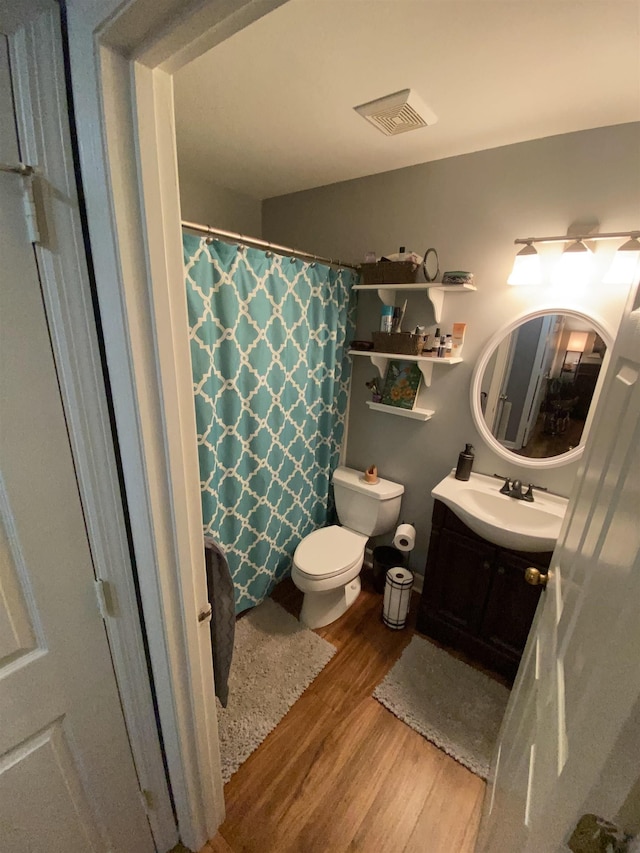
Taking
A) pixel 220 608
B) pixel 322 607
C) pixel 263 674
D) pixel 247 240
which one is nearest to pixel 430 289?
pixel 247 240

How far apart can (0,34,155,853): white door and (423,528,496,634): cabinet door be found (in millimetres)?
1362

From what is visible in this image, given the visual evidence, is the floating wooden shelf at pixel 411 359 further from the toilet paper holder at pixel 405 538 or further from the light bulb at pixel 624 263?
the toilet paper holder at pixel 405 538

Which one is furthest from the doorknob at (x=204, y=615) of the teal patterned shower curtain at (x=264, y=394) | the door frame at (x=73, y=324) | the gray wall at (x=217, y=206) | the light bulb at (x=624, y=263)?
the gray wall at (x=217, y=206)

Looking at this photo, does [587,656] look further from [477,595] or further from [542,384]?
[542,384]

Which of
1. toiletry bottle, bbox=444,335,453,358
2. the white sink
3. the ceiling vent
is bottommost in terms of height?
the white sink

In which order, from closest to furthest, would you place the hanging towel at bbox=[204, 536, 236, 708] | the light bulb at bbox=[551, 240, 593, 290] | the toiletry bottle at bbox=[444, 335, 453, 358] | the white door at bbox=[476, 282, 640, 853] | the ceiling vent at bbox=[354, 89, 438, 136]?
the white door at bbox=[476, 282, 640, 853] → the hanging towel at bbox=[204, 536, 236, 708] → the ceiling vent at bbox=[354, 89, 438, 136] → the light bulb at bbox=[551, 240, 593, 290] → the toiletry bottle at bbox=[444, 335, 453, 358]

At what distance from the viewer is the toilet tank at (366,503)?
Result: 78.5 inches

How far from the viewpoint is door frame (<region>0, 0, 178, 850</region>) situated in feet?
1.64

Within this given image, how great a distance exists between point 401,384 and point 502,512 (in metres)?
0.84

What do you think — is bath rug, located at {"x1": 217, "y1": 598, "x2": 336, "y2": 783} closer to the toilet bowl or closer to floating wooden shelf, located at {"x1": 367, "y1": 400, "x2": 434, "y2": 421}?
the toilet bowl

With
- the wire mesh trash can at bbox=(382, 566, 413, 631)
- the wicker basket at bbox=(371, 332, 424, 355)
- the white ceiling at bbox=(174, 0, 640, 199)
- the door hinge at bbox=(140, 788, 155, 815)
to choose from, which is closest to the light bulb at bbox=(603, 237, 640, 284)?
the white ceiling at bbox=(174, 0, 640, 199)

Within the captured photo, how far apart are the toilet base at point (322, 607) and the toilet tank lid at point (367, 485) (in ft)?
1.78

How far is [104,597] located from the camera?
0.75 metres

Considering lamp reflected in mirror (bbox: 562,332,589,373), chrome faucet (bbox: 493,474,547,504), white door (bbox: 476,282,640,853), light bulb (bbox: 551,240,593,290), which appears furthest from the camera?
chrome faucet (bbox: 493,474,547,504)
